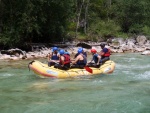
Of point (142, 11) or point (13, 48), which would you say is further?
point (142, 11)

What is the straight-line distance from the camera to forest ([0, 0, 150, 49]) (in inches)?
875

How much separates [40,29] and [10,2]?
11.1ft

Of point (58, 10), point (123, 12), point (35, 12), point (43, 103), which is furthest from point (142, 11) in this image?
point (43, 103)

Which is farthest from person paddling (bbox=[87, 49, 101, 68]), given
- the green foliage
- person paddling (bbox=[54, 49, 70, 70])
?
the green foliage

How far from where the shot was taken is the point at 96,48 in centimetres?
2675

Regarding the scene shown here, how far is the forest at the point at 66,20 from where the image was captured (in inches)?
875

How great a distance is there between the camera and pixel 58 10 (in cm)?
2484

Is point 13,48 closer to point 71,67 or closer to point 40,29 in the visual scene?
point 40,29

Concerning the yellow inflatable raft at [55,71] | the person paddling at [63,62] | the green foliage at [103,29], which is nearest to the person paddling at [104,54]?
the yellow inflatable raft at [55,71]

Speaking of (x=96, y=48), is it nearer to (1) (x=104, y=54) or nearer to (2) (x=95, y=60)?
(1) (x=104, y=54)

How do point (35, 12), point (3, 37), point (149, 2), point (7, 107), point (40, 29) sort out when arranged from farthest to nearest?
point (149, 2) → point (40, 29) → point (35, 12) → point (3, 37) → point (7, 107)

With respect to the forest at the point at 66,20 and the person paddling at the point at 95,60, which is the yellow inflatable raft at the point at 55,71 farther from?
the forest at the point at 66,20

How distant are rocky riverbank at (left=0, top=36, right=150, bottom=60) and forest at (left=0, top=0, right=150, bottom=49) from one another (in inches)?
43.3

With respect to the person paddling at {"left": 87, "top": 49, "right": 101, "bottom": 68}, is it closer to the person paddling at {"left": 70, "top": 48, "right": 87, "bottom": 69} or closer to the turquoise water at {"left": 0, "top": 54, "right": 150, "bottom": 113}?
the person paddling at {"left": 70, "top": 48, "right": 87, "bottom": 69}
